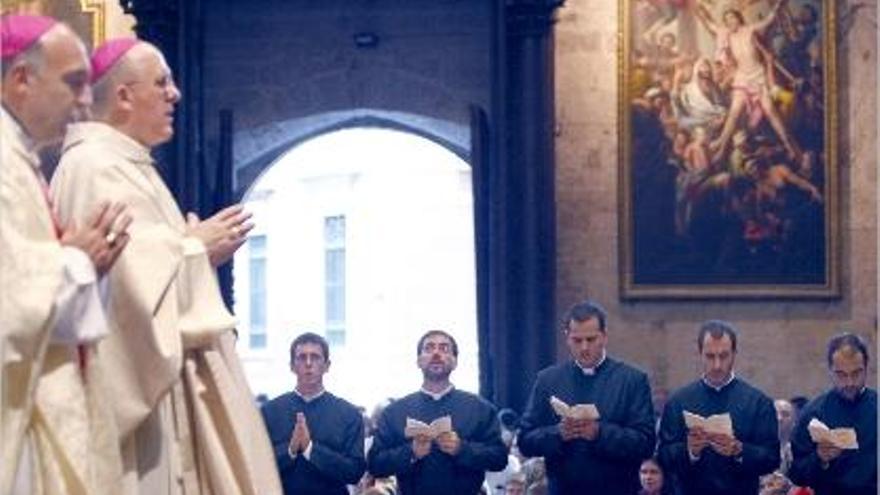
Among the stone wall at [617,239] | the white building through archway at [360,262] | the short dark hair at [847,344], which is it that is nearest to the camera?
the short dark hair at [847,344]

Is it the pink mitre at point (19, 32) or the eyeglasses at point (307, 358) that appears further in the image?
the eyeglasses at point (307, 358)

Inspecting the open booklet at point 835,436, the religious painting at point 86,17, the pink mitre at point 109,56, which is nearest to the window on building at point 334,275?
the religious painting at point 86,17

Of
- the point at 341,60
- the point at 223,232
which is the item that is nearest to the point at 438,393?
the point at 223,232

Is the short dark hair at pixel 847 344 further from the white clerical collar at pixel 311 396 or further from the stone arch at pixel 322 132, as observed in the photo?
the stone arch at pixel 322 132

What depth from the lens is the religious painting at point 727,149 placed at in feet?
49.8

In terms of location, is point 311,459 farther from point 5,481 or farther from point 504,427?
point 5,481

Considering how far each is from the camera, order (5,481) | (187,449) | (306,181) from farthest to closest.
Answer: (306,181), (187,449), (5,481)

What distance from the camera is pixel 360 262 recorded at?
90.4 feet

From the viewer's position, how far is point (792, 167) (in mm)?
15195

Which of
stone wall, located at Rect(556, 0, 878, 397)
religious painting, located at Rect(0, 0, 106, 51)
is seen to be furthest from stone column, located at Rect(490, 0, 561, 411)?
religious painting, located at Rect(0, 0, 106, 51)

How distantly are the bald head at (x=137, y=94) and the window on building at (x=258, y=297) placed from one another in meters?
22.2

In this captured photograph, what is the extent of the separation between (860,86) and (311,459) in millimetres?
6863

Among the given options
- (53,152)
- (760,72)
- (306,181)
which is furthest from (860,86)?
(306,181)

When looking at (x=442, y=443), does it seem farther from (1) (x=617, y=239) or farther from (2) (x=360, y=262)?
(2) (x=360, y=262)
